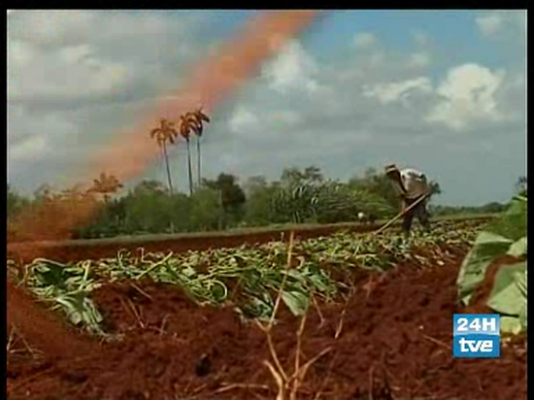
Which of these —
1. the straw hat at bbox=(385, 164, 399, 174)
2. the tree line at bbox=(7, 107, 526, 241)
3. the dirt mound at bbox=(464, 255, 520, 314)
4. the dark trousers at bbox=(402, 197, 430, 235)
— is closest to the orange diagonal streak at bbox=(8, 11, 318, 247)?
the tree line at bbox=(7, 107, 526, 241)

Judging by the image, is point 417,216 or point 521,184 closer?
point 521,184

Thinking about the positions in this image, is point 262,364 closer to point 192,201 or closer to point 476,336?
point 192,201

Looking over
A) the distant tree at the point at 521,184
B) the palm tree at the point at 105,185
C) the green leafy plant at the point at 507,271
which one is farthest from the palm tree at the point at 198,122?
the distant tree at the point at 521,184

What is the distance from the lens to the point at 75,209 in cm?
758

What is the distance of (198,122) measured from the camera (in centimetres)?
756

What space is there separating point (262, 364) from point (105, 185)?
830mm

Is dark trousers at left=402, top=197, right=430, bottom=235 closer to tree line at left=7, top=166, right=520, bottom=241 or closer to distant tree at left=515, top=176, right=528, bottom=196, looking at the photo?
tree line at left=7, top=166, right=520, bottom=241

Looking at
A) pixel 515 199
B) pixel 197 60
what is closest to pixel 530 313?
pixel 515 199

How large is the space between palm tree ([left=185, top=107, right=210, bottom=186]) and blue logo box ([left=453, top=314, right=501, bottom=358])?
1.04 m

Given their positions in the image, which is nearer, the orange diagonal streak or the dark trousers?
the orange diagonal streak

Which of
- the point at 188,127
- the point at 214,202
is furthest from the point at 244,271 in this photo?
the point at 188,127

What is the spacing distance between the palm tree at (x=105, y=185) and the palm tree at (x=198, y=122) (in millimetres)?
282

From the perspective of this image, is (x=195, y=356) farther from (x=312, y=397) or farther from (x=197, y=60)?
(x=197, y=60)

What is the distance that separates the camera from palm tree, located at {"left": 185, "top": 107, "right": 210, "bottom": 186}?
24.8 feet
